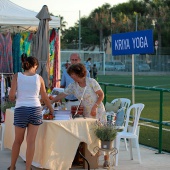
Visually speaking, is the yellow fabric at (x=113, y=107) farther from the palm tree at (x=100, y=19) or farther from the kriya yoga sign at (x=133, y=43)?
the palm tree at (x=100, y=19)

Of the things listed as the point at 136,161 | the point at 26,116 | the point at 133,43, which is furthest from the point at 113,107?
the point at 26,116

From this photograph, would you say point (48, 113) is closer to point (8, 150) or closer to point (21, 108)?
point (21, 108)

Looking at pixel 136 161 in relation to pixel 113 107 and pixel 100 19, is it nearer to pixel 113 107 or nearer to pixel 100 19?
pixel 113 107

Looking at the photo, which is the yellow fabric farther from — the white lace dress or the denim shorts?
the denim shorts

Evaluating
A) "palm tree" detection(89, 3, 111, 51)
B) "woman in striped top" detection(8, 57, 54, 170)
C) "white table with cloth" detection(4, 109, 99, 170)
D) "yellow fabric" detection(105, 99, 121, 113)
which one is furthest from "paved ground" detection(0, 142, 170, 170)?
"palm tree" detection(89, 3, 111, 51)

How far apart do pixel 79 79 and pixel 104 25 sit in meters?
82.8

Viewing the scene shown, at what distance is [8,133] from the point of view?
1031 centimetres

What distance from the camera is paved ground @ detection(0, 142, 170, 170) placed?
30.5 ft

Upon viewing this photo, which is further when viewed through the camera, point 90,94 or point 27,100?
point 90,94

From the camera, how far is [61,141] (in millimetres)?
8391

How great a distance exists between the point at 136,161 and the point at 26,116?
2.62 meters

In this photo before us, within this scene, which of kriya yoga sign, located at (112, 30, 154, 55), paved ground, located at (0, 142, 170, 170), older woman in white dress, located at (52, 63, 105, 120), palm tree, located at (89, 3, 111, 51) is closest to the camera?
older woman in white dress, located at (52, 63, 105, 120)

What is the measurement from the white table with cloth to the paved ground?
0.62m

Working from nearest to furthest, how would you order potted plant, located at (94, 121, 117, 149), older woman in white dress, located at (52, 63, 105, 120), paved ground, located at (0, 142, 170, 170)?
potted plant, located at (94, 121, 117, 149), older woman in white dress, located at (52, 63, 105, 120), paved ground, located at (0, 142, 170, 170)
